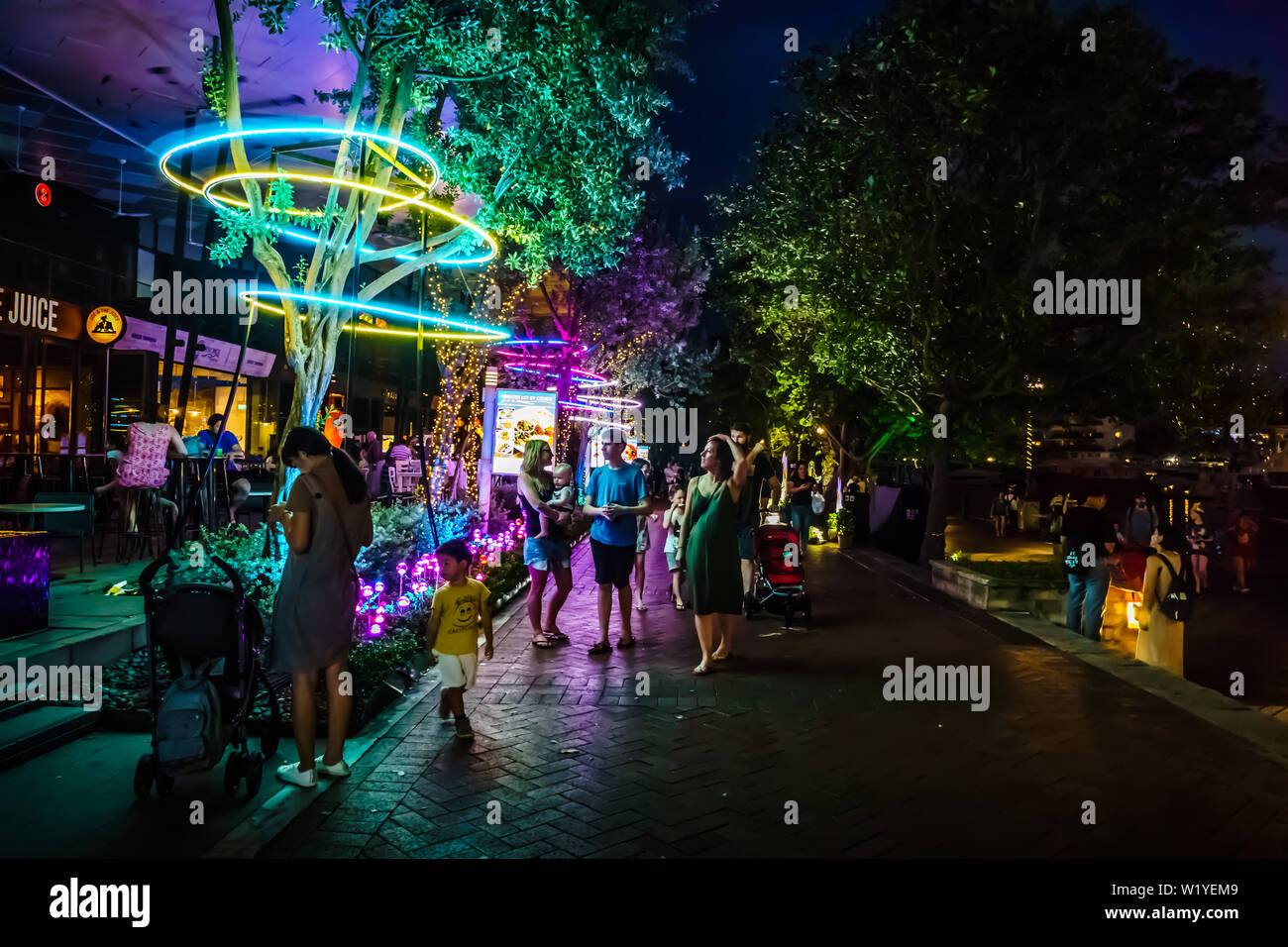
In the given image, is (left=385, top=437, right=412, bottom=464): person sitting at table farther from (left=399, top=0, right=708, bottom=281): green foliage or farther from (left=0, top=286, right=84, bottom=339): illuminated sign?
(left=399, top=0, right=708, bottom=281): green foliage

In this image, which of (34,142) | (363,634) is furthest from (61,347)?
(363,634)

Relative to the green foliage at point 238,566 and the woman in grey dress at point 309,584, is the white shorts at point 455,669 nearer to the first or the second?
the woman in grey dress at point 309,584

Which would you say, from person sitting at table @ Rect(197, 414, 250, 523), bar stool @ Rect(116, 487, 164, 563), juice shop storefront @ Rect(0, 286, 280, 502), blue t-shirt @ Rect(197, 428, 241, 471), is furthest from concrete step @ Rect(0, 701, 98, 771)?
juice shop storefront @ Rect(0, 286, 280, 502)

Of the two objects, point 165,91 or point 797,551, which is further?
point 165,91

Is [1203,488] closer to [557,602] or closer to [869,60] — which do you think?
[869,60]

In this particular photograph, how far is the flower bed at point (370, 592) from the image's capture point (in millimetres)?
5984

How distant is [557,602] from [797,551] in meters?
2.81

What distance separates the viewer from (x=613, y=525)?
26.8 feet

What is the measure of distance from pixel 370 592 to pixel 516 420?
5705mm

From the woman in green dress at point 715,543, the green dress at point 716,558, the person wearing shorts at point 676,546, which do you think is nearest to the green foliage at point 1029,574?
→ the person wearing shorts at point 676,546

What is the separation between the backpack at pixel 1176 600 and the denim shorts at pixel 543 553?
17.8 feet

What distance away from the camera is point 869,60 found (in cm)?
1603

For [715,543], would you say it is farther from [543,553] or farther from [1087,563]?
[1087,563]

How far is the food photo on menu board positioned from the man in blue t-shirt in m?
4.56
